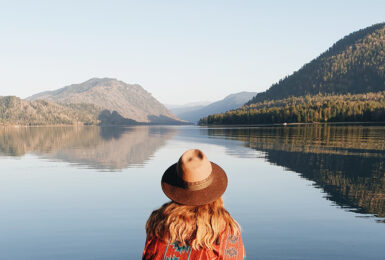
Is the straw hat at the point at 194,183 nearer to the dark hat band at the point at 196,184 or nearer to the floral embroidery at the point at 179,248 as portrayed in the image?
the dark hat band at the point at 196,184

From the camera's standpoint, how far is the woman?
17.5ft

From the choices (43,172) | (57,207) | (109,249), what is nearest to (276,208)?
(109,249)

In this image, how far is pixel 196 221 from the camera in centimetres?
541

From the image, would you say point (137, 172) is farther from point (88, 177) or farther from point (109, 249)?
point (109, 249)

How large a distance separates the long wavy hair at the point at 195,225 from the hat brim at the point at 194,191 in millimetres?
170

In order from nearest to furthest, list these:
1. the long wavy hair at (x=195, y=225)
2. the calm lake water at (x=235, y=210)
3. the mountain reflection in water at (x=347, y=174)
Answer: the long wavy hair at (x=195, y=225), the calm lake water at (x=235, y=210), the mountain reflection in water at (x=347, y=174)

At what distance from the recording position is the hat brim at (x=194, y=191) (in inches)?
210

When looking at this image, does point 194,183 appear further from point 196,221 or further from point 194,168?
point 196,221

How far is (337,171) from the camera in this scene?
4075cm

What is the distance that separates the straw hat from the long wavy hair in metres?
0.18

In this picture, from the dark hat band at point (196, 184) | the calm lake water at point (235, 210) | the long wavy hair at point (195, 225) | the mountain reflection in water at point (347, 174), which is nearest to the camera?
the long wavy hair at point (195, 225)

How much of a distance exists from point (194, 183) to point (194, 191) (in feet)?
0.39

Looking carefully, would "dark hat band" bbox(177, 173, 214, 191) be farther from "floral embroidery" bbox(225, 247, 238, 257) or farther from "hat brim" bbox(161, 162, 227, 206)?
"floral embroidery" bbox(225, 247, 238, 257)

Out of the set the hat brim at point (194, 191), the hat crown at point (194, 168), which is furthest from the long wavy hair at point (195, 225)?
the hat crown at point (194, 168)
